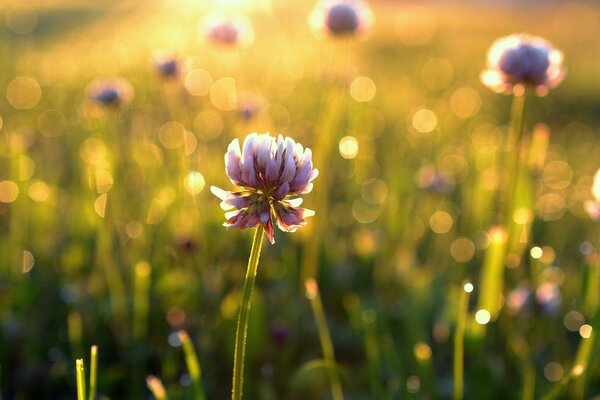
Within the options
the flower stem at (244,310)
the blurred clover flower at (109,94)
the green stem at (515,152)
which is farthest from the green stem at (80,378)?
the blurred clover flower at (109,94)

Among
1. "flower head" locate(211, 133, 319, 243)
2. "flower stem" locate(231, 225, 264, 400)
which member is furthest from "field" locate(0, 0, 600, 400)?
"flower head" locate(211, 133, 319, 243)

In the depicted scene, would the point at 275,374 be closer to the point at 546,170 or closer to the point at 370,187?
the point at 370,187

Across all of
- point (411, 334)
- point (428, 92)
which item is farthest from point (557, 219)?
point (428, 92)

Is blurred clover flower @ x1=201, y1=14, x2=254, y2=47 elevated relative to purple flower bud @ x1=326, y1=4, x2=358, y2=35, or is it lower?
elevated

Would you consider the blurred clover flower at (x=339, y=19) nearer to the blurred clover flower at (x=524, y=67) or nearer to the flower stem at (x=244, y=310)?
the blurred clover flower at (x=524, y=67)

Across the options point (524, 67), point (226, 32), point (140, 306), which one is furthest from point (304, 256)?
point (226, 32)

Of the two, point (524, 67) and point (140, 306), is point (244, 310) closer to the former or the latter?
point (140, 306)

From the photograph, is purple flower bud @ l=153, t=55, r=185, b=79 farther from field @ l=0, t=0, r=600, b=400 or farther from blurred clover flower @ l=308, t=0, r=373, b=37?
blurred clover flower @ l=308, t=0, r=373, b=37
